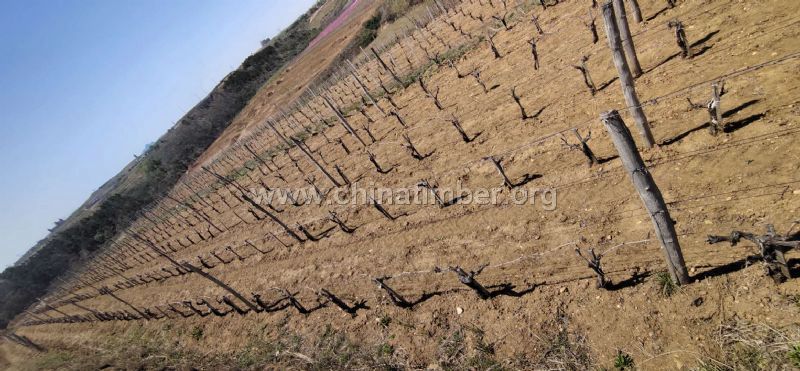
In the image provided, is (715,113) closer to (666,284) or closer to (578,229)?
(578,229)

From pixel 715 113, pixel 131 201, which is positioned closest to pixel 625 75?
pixel 715 113

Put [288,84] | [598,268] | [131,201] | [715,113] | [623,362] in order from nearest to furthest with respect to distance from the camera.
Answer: [623,362], [598,268], [715,113], [288,84], [131,201]

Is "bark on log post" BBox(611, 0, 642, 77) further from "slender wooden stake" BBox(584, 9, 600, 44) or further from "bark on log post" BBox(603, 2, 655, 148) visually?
"slender wooden stake" BBox(584, 9, 600, 44)

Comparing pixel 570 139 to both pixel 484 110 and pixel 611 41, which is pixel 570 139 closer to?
pixel 611 41

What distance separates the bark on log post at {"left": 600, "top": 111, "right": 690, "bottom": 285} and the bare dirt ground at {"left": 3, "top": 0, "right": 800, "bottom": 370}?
649 mm

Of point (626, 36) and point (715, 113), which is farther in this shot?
point (626, 36)

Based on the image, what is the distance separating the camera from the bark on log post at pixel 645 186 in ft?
15.2

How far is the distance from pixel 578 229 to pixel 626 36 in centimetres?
495

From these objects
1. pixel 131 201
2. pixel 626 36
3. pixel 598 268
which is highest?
pixel 131 201

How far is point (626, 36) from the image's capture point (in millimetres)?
9047

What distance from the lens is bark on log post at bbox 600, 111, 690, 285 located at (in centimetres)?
464

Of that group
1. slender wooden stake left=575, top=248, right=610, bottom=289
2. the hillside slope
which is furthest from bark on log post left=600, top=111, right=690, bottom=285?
the hillside slope

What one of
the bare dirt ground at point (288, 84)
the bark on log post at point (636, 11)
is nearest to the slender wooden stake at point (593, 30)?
the bark on log post at point (636, 11)

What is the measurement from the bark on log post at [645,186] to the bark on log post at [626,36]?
5383 millimetres
